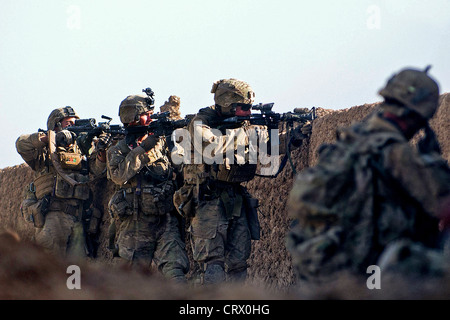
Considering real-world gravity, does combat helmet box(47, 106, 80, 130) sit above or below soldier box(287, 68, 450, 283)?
above

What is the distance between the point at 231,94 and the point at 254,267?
1.85m

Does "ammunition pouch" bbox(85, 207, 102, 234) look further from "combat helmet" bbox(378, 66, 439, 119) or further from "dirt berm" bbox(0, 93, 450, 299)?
"combat helmet" bbox(378, 66, 439, 119)

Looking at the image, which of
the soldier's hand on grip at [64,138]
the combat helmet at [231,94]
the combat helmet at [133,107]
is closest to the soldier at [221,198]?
the combat helmet at [231,94]

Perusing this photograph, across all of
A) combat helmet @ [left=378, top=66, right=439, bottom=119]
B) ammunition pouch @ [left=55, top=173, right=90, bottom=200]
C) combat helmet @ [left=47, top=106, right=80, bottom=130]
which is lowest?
combat helmet @ [left=378, top=66, right=439, bottom=119]

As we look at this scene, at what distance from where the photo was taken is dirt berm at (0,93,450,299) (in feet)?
13.7

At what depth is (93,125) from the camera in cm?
1025

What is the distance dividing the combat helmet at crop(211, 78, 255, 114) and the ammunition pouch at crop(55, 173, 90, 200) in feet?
8.93

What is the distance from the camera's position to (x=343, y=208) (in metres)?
4.11

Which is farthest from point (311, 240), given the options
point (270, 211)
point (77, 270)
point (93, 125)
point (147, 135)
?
point (93, 125)

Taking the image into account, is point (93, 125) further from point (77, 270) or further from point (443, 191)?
point (443, 191)

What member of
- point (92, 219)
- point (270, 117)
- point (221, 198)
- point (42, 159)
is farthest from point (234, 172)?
point (42, 159)

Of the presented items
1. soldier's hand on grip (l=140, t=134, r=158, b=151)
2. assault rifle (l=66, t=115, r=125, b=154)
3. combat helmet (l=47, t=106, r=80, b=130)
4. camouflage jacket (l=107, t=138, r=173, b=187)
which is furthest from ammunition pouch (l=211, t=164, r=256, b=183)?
combat helmet (l=47, t=106, r=80, b=130)

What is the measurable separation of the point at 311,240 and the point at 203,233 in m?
3.74

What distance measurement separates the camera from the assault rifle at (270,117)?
805 cm
